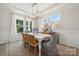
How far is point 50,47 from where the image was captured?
2.54 meters

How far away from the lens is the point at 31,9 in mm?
2543

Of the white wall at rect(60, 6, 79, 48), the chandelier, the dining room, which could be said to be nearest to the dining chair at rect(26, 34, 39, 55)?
the dining room

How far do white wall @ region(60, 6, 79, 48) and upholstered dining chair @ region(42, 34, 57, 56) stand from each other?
0.58 ft

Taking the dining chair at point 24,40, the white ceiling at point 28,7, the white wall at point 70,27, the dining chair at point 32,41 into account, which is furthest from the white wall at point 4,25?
the white wall at point 70,27

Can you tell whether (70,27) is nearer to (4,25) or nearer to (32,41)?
(32,41)

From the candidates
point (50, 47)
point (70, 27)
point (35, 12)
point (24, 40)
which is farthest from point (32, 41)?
point (70, 27)

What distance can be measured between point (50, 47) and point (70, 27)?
2.09ft

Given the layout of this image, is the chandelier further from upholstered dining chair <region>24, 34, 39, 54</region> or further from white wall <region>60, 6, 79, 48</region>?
white wall <region>60, 6, 79, 48</region>

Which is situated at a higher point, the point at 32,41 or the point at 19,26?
the point at 19,26

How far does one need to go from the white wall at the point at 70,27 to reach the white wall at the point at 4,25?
1.22 m

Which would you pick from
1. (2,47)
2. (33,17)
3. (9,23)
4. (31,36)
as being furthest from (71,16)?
(2,47)

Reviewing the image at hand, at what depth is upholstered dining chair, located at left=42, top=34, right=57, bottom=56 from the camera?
2.51 m

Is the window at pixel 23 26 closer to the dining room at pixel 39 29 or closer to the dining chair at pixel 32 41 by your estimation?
the dining room at pixel 39 29

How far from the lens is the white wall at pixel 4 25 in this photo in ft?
8.18
